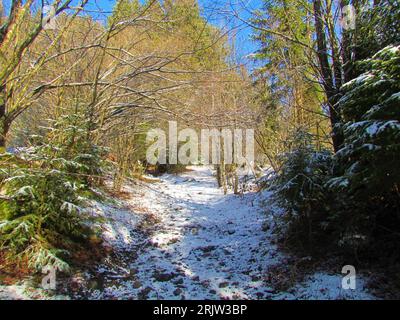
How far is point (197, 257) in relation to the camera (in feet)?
16.3

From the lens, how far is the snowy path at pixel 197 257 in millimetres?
3599

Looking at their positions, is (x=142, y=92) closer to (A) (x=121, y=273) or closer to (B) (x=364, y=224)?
(A) (x=121, y=273)

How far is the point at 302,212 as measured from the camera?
4.41m

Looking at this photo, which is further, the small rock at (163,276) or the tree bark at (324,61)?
the tree bark at (324,61)

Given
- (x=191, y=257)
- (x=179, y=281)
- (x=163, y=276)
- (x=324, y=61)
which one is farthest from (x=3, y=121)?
(x=324, y=61)

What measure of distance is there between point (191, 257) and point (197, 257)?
0.10m

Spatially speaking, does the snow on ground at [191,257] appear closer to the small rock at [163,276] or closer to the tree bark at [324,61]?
the small rock at [163,276]

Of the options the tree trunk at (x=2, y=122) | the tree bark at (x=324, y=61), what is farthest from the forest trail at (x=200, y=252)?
the tree bark at (x=324, y=61)

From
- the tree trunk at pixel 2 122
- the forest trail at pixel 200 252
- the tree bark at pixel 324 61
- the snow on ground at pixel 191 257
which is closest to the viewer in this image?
the snow on ground at pixel 191 257

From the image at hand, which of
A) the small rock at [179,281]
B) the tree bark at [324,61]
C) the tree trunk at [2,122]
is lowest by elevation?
the small rock at [179,281]

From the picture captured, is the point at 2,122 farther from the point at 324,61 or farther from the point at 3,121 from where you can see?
the point at 324,61
